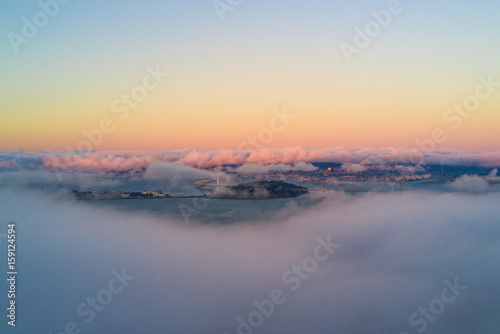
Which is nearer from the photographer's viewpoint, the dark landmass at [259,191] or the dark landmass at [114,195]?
the dark landmass at [114,195]

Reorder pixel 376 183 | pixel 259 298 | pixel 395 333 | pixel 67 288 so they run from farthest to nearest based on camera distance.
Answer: pixel 376 183
pixel 67 288
pixel 259 298
pixel 395 333

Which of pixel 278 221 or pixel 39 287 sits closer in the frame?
pixel 39 287

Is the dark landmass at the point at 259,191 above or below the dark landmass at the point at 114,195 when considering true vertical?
below

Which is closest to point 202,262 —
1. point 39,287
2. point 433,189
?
point 39,287

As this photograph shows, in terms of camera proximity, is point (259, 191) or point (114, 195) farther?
point (259, 191)

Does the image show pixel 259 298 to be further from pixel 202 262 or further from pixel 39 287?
pixel 39 287

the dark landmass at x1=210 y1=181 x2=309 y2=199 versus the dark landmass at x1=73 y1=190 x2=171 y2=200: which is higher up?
the dark landmass at x1=73 y1=190 x2=171 y2=200

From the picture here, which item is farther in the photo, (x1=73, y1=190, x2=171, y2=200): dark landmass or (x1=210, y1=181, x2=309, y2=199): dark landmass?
(x1=210, y1=181, x2=309, y2=199): dark landmass

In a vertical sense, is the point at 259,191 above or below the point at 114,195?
below
